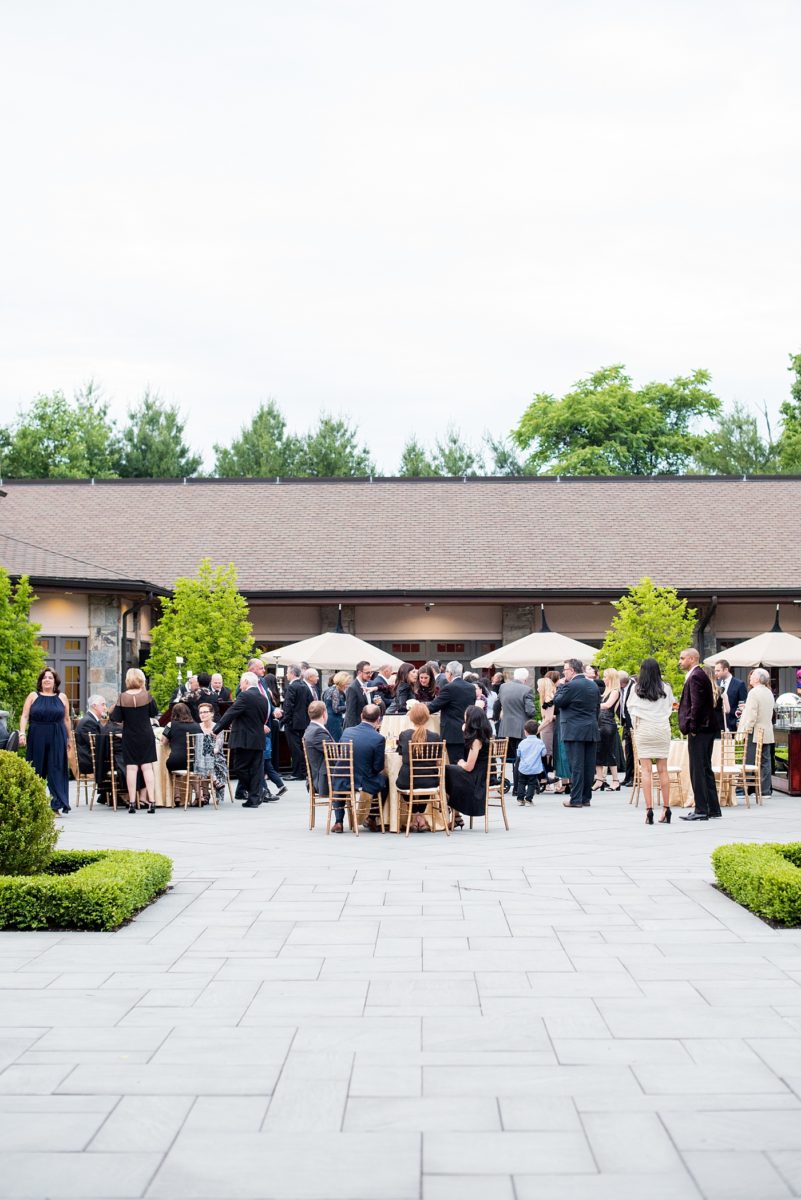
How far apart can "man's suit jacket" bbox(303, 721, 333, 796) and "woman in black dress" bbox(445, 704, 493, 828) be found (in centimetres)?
129

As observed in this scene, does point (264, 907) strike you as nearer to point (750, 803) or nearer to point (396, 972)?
point (396, 972)

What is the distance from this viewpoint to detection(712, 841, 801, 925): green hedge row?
8031 millimetres

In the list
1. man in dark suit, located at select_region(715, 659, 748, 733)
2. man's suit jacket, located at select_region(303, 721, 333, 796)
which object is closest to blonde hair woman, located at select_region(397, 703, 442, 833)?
man's suit jacket, located at select_region(303, 721, 333, 796)

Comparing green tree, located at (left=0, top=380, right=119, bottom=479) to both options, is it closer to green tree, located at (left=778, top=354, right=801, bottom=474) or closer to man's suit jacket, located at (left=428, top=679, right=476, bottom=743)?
green tree, located at (left=778, top=354, right=801, bottom=474)

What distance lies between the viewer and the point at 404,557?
2822 cm

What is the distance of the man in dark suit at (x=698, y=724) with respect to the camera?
13430 millimetres

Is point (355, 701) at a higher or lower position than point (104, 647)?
lower

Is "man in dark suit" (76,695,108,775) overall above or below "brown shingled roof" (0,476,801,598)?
below

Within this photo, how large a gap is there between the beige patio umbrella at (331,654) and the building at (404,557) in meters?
2.83

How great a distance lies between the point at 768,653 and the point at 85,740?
989 centimetres

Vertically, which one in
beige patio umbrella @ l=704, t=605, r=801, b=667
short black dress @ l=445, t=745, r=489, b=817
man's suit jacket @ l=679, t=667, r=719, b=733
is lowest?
short black dress @ l=445, t=745, r=489, b=817

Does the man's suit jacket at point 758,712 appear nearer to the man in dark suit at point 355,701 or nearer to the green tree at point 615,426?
the man in dark suit at point 355,701

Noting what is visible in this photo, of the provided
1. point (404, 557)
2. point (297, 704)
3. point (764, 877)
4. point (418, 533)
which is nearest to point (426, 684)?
point (297, 704)

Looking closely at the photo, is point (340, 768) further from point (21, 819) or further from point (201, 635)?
point (201, 635)
